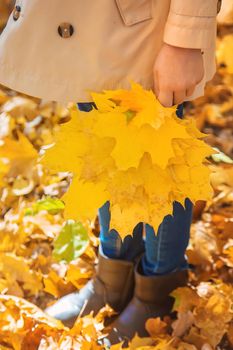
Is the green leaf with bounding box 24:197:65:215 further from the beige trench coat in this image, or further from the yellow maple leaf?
the beige trench coat

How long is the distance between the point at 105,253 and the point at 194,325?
27 centimetres

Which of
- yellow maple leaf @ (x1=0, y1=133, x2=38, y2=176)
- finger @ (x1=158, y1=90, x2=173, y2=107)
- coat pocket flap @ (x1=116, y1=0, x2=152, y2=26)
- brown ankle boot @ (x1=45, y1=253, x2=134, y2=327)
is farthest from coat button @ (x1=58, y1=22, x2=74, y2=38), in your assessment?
yellow maple leaf @ (x1=0, y1=133, x2=38, y2=176)

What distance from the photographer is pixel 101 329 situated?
5.00 ft

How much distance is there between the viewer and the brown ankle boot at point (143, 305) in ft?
4.99

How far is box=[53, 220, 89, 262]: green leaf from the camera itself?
168cm

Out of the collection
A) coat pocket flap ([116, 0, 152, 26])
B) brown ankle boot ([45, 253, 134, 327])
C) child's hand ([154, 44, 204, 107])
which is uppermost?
coat pocket flap ([116, 0, 152, 26])

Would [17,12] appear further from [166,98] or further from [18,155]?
[18,155]

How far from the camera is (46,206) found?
176 centimetres

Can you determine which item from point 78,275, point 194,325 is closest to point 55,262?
point 78,275

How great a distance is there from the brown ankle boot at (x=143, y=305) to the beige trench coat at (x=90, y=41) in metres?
0.52

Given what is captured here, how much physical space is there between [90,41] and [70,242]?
675 mm

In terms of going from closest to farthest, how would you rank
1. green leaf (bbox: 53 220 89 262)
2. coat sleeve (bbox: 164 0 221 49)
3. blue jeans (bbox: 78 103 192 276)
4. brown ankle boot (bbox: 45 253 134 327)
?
1. coat sleeve (bbox: 164 0 221 49)
2. blue jeans (bbox: 78 103 192 276)
3. brown ankle boot (bbox: 45 253 134 327)
4. green leaf (bbox: 53 220 89 262)

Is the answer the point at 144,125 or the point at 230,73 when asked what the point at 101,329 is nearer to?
the point at 144,125

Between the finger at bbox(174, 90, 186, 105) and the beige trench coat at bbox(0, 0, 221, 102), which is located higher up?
the beige trench coat at bbox(0, 0, 221, 102)
